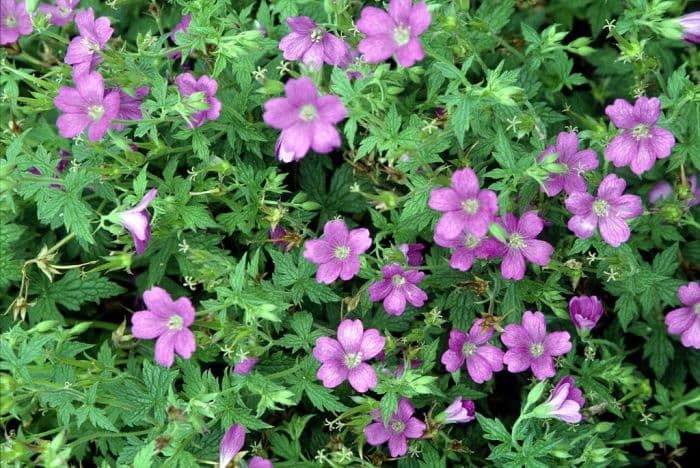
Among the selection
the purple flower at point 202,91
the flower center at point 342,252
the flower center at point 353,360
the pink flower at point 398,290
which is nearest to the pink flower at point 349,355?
the flower center at point 353,360

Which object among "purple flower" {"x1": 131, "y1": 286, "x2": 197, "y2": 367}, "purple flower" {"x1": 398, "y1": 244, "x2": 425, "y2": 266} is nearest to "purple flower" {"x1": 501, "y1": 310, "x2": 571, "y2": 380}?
"purple flower" {"x1": 398, "y1": 244, "x2": 425, "y2": 266}

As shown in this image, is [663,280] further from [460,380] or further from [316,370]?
[316,370]

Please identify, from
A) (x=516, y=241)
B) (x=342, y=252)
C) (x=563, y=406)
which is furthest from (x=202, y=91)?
(x=563, y=406)

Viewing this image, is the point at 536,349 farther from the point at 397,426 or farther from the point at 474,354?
the point at 397,426

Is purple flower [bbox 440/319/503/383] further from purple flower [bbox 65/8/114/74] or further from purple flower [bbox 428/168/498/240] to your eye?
purple flower [bbox 65/8/114/74]

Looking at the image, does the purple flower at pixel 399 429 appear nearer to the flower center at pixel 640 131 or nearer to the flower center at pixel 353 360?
the flower center at pixel 353 360

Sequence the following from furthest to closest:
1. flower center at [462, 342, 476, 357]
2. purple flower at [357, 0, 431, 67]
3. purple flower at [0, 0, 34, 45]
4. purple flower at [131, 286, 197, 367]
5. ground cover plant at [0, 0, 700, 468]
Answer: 1. purple flower at [0, 0, 34, 45]
2. flower center at [462, 342, 476, 357]
3. ground cover plant at [0, 0, 700, 468]
4. purple flower at [131, 286, 197, 367]
5. purple flower at [357, 0, 431, 67]

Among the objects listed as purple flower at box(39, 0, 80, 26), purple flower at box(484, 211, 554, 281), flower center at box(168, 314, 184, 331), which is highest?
purple flower at box(39, 0, 80, 26)
